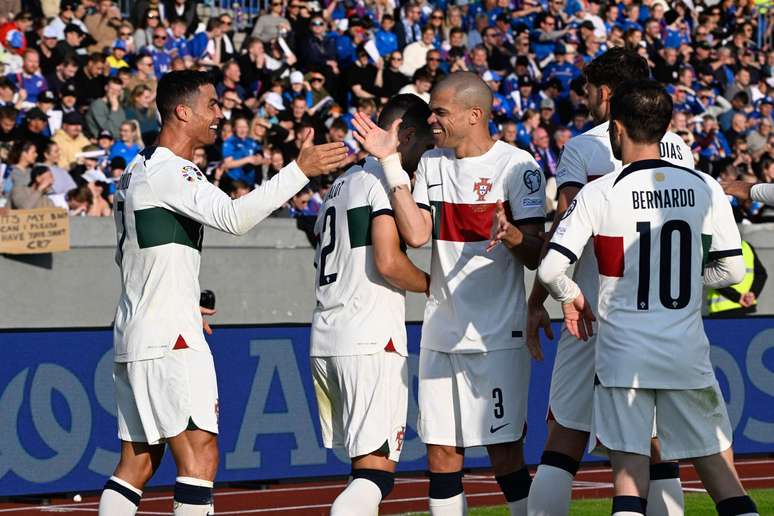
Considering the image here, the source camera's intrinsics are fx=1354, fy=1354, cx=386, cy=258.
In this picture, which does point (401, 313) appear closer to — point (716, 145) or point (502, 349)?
point (502, 349)

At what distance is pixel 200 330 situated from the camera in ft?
21.7

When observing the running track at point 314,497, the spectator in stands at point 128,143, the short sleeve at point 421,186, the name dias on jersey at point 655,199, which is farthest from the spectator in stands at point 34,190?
the name dias on jersey at point 655,199

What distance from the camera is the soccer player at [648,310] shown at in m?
5.84

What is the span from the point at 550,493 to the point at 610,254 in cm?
139

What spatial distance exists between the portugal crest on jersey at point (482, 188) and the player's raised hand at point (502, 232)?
0.32 meters

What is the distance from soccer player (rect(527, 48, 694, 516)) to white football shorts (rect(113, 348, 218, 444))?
5.42 ft

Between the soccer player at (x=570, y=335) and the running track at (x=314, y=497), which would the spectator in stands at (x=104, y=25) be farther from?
the soccer player at (x=570, y=335)

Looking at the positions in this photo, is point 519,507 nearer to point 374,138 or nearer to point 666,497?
point 666,497

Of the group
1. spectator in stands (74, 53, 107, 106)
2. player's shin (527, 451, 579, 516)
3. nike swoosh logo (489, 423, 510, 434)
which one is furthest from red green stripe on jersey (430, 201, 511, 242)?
spectator in stands (74, 53, 107, 106)

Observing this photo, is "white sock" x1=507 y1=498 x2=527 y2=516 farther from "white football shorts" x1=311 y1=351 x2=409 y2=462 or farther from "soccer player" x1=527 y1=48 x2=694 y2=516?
"white football shorts" x1=311 y1=351 x2=409 y2=462

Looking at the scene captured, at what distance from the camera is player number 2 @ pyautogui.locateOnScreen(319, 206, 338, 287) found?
6.96 metres

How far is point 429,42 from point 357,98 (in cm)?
193

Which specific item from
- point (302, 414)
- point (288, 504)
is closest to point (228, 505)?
point (288, 504)

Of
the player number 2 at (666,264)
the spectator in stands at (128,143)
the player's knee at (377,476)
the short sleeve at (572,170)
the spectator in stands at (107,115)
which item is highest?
the spectator in stands at (107,115)
